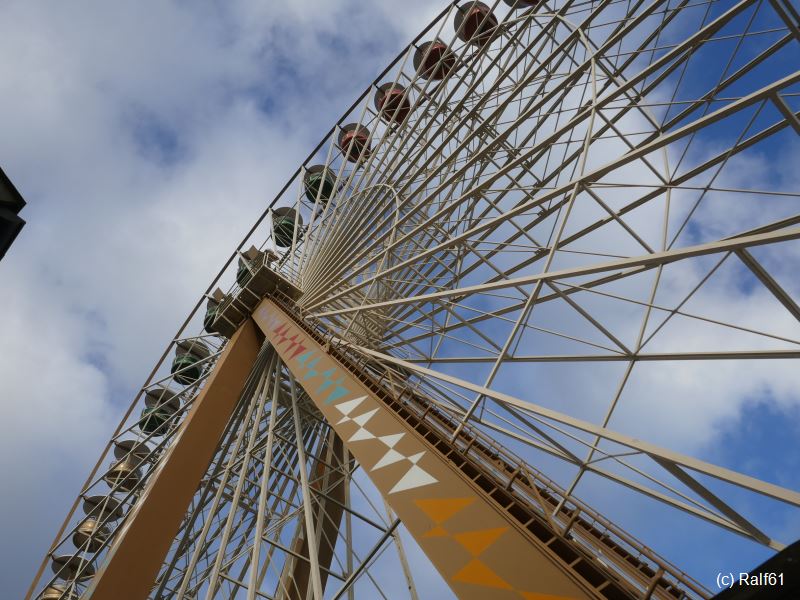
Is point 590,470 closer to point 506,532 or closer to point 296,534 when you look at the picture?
point 506,532

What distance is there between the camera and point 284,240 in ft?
80.5

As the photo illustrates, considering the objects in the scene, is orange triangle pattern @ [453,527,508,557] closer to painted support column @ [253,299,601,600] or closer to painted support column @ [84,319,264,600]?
painted support column @ [253,299,601,600]

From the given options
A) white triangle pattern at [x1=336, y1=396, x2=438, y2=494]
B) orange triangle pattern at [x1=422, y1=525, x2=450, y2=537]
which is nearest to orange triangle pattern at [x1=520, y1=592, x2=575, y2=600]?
orange triangle pattern at [x1=422, y1=525, x2=450, y2=537]

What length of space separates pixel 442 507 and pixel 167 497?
751cm

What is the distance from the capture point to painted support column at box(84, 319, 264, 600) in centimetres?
873

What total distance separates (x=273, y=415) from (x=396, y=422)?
227 inches

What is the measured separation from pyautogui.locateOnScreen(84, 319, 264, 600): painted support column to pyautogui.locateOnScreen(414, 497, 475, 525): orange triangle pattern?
638cm

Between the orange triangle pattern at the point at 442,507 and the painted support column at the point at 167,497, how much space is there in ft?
20.9

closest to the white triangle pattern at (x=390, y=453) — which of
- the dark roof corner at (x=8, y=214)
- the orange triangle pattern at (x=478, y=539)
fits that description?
the orange triangle pattern at (x=478, y=539)

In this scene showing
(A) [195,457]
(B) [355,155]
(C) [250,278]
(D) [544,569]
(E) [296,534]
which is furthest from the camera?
(B) [355,155]

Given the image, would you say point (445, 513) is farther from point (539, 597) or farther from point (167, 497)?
point (167, 497)

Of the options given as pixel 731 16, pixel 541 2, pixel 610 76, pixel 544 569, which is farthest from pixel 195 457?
pixel 541 2

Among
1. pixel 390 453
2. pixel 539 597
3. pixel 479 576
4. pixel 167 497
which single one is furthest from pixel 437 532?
pixel 167 497

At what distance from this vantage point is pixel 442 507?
536 centimetres
